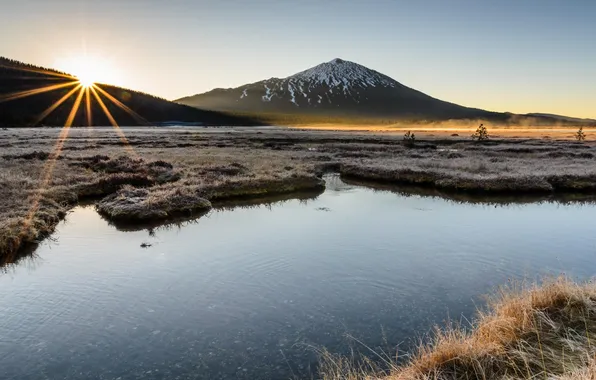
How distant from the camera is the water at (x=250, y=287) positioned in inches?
361

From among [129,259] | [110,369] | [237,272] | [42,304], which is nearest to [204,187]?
[129,259]

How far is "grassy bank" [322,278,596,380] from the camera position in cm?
716

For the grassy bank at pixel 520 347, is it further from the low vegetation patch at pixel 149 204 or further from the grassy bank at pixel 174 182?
the low vegetation patch at pixel 149 204

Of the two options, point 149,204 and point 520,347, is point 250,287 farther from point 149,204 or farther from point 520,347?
point 149,204

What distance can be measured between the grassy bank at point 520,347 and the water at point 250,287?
1.54 m

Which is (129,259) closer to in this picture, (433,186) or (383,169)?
(433,186)

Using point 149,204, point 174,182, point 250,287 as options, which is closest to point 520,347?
point 250,287

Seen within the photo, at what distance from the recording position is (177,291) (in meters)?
12.7

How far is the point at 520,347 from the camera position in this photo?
7.83 m

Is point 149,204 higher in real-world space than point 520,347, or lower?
lower

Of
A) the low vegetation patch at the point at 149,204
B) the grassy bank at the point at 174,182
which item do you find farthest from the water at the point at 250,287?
the grassy bank at the point at 174,182

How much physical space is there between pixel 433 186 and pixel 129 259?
27.8 meters

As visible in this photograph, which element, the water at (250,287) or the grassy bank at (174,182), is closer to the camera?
the water at (250,287)

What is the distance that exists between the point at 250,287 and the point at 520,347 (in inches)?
308
